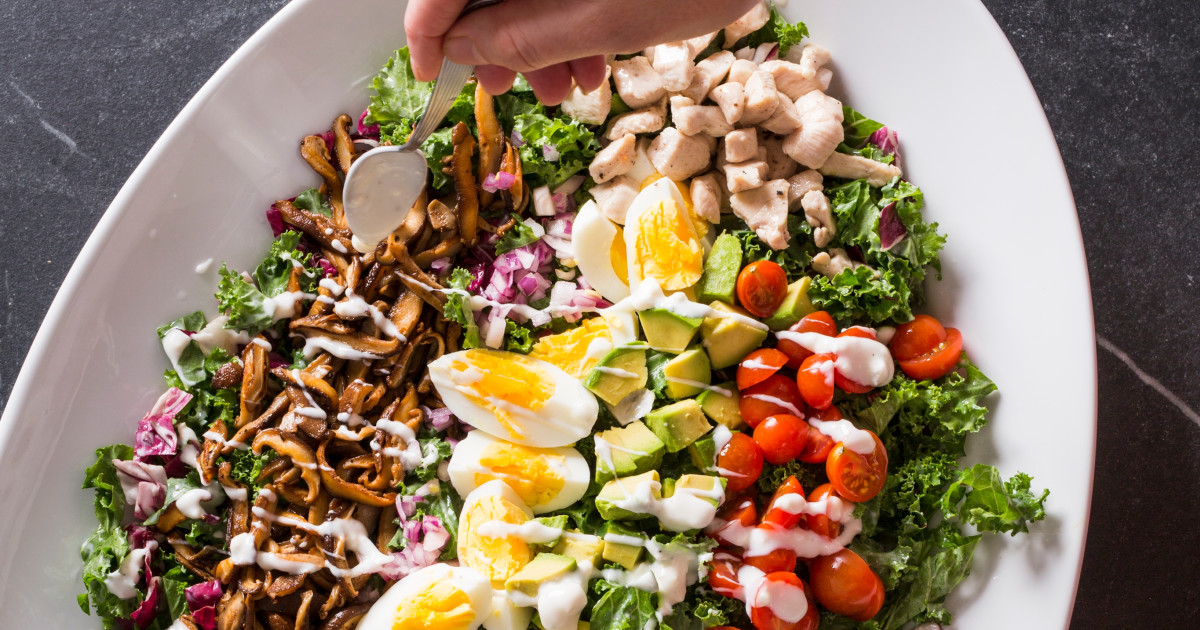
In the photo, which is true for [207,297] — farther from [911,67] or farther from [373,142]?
[911,67]

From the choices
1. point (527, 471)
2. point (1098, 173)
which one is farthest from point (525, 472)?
point (1098, 173)

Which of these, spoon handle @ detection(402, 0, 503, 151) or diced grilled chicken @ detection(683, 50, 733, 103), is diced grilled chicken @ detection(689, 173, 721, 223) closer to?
diced grilled chicken @ detection(683, 50, 733, 103)

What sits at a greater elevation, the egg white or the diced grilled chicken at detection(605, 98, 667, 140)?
the diced grilled chicken at detection(605, 98, 667, 140)

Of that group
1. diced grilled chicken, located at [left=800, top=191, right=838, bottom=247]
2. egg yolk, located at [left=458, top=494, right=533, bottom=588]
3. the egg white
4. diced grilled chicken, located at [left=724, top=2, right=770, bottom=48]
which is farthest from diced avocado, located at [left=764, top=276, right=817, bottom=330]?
egg yolk, located at [left=458, top=494, right=533, bottom=588]

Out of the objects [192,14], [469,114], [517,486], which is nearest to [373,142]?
[469,114]

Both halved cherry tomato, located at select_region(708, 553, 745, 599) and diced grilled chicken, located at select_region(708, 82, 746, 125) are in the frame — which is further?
diced grilled chicken, located at select_region(708, 82, 746, 125)

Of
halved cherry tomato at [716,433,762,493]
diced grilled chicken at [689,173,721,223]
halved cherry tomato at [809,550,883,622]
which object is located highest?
diced grilled chicken at [689,173,721,223]
